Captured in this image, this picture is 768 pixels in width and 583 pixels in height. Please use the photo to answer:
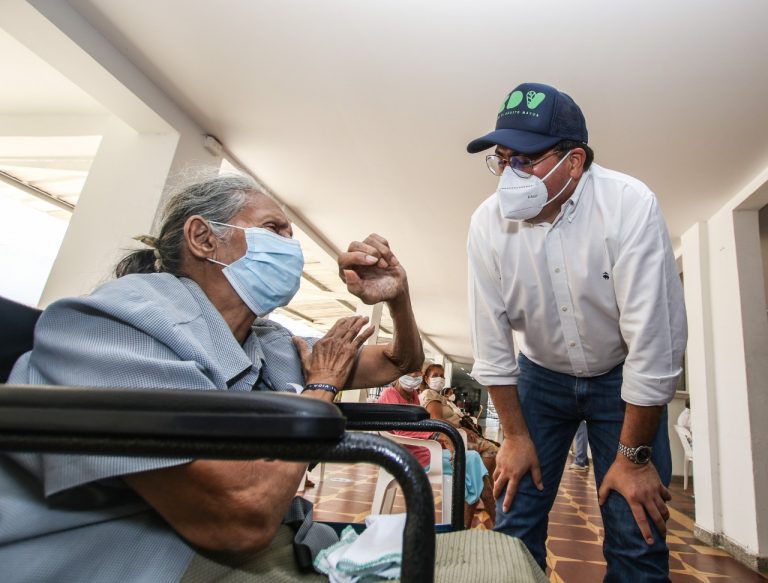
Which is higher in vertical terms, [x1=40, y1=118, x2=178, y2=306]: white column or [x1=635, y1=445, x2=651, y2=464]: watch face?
[x1=40, y1=118, x2=178, y2=306]: white column

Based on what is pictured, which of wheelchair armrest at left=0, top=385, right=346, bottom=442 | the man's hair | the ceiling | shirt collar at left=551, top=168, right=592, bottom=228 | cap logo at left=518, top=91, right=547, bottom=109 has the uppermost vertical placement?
the ceiling

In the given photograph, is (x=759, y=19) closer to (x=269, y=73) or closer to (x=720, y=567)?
(x=269, y=73)

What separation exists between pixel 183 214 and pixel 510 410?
1.00m

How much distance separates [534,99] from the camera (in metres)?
1.21

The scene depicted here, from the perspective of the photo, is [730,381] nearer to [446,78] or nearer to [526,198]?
[446,78]

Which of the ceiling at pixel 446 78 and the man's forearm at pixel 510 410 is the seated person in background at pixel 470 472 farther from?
the ceiling at pixel 446 78

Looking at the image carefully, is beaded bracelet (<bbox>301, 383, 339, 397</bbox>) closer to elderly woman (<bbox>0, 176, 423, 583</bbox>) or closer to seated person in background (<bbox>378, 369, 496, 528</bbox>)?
elderly woman (<bbox>0, 176, 423, 583</bbox>)

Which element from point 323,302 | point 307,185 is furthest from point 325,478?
point 323,302

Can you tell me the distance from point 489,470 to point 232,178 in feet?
9.55

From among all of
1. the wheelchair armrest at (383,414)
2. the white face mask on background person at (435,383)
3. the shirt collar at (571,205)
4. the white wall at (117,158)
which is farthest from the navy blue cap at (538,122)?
the white face mask on background person at (435,383)

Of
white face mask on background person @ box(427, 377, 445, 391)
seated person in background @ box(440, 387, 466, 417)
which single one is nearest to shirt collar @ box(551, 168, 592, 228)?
seated person in background @ box(440, 387, 466, 417)

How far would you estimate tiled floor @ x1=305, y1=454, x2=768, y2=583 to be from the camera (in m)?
2.44

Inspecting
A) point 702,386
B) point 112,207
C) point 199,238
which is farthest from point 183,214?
point 702,386

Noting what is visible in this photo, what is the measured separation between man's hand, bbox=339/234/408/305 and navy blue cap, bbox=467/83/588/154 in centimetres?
45
